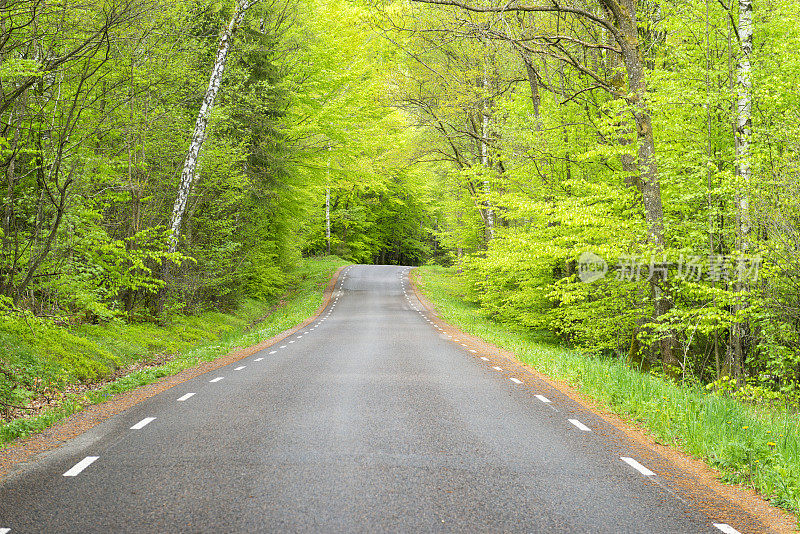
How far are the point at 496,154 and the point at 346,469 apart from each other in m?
19.2

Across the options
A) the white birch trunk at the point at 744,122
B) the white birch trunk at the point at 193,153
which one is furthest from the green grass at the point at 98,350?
the white birch trunk at the point at 744,122

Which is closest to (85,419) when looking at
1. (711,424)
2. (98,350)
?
(98,350)

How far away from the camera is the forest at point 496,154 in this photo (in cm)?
956

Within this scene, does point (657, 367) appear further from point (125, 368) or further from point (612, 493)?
point (125, 368)

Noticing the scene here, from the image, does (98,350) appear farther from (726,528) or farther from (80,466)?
(726,528)

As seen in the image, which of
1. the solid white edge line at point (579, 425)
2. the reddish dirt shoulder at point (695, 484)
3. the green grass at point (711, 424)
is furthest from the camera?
the solid white edge line at point (579, 425)

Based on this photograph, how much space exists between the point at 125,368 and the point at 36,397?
11.9 feet

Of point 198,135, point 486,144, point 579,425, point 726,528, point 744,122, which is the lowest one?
point 579,425

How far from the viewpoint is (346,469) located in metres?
5.17

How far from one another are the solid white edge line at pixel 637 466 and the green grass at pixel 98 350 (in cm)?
646

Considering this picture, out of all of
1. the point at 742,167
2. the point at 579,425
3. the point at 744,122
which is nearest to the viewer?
the point at 579,425

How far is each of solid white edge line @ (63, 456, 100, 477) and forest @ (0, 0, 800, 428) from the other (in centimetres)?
328

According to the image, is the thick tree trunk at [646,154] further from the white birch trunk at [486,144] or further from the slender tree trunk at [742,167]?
the white birch trunk at [486,144]

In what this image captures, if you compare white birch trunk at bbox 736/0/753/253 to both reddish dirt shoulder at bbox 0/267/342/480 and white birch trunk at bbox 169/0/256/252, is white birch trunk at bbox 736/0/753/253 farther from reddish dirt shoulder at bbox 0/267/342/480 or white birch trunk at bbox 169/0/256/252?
white birch trunk at bbox 169/0/256/252
